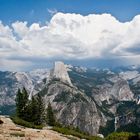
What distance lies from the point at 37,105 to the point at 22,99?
6.91 meters

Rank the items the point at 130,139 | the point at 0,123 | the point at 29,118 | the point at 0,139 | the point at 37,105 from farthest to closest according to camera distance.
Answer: the point at 37,105
the point at 29,118
the point at 0,123
the point at 130,139
the point at 0,139

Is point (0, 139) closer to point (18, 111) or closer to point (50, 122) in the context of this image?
point (18, 111)

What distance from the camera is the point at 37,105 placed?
168 metres

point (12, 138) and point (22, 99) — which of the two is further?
point (22, 99)

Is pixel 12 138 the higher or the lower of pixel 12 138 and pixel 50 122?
the higher

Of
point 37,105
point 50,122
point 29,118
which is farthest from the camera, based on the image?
point 50,122

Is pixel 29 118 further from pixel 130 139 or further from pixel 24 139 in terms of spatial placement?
pixel 24 139

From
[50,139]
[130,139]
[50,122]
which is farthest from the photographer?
[50,122]

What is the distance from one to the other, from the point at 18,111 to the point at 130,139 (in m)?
105

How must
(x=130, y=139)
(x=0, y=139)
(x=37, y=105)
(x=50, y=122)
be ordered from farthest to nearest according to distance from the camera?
(x=50, y=122) → (x=37, y=105) → (x=130, y=139) → (x=0, y=139)

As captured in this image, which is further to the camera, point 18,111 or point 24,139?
point 18,111

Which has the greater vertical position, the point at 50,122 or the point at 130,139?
the point at 130,139

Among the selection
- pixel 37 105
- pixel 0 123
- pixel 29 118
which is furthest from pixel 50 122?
pixel 0 123

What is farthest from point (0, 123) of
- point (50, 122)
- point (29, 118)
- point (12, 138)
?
point (50, 122)
